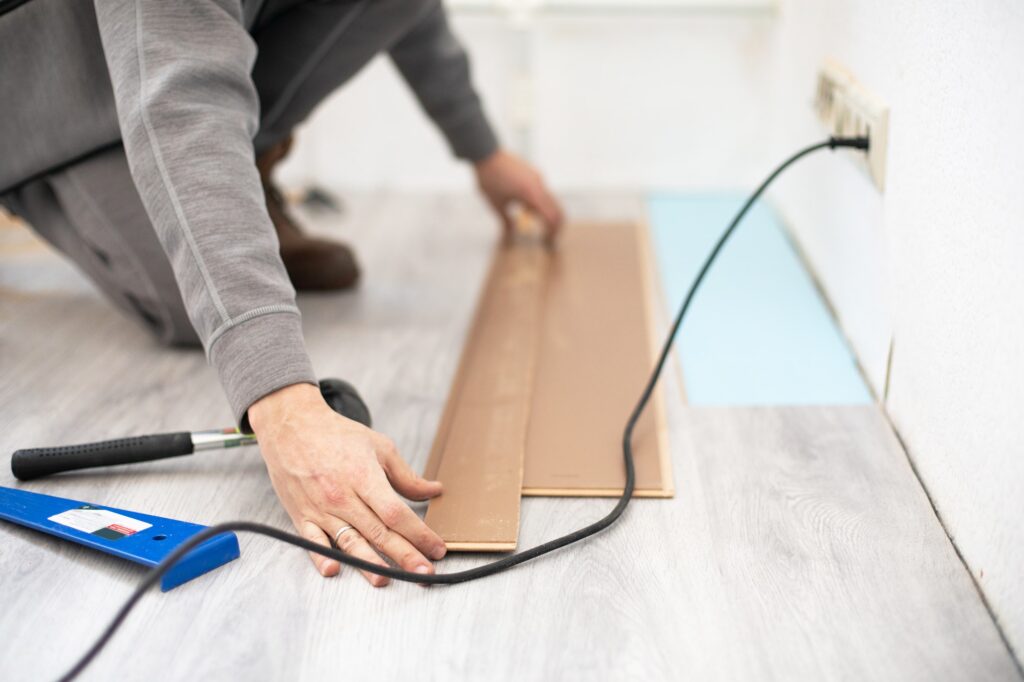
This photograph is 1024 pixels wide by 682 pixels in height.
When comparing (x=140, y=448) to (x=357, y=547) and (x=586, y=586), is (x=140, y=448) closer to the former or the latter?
(x=357, y=547)

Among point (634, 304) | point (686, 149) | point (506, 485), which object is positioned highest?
point (506, 485)

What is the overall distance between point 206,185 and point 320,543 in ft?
1.07

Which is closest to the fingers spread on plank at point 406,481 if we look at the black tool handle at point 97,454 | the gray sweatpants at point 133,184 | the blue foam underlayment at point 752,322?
the black tool handle at point 97,454

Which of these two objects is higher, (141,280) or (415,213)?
(141,280)

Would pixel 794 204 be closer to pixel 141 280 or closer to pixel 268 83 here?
pixel 268 83

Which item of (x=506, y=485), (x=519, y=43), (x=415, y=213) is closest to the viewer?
(x=506, y=485)

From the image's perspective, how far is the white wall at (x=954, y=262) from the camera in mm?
711

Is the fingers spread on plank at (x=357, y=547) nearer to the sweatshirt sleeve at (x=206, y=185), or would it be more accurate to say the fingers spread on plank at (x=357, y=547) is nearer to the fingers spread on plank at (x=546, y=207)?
the sweatshirt sleeve at (x=206, y=185)

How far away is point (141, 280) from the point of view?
1202 millimetres

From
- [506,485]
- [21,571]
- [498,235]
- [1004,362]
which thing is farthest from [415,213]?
[1004,362]

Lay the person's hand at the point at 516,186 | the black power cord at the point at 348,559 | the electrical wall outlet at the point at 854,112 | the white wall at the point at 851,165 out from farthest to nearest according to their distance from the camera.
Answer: the person's hand at the point at 516,186, the electrical wall outlet at the point at 854,112, the white wall at the point at 851,165, the black power cord at the point at 348,559

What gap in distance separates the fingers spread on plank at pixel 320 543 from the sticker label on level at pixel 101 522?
0.14 meters

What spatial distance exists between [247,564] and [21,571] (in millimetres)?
182

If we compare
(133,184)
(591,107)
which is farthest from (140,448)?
(591,107)
